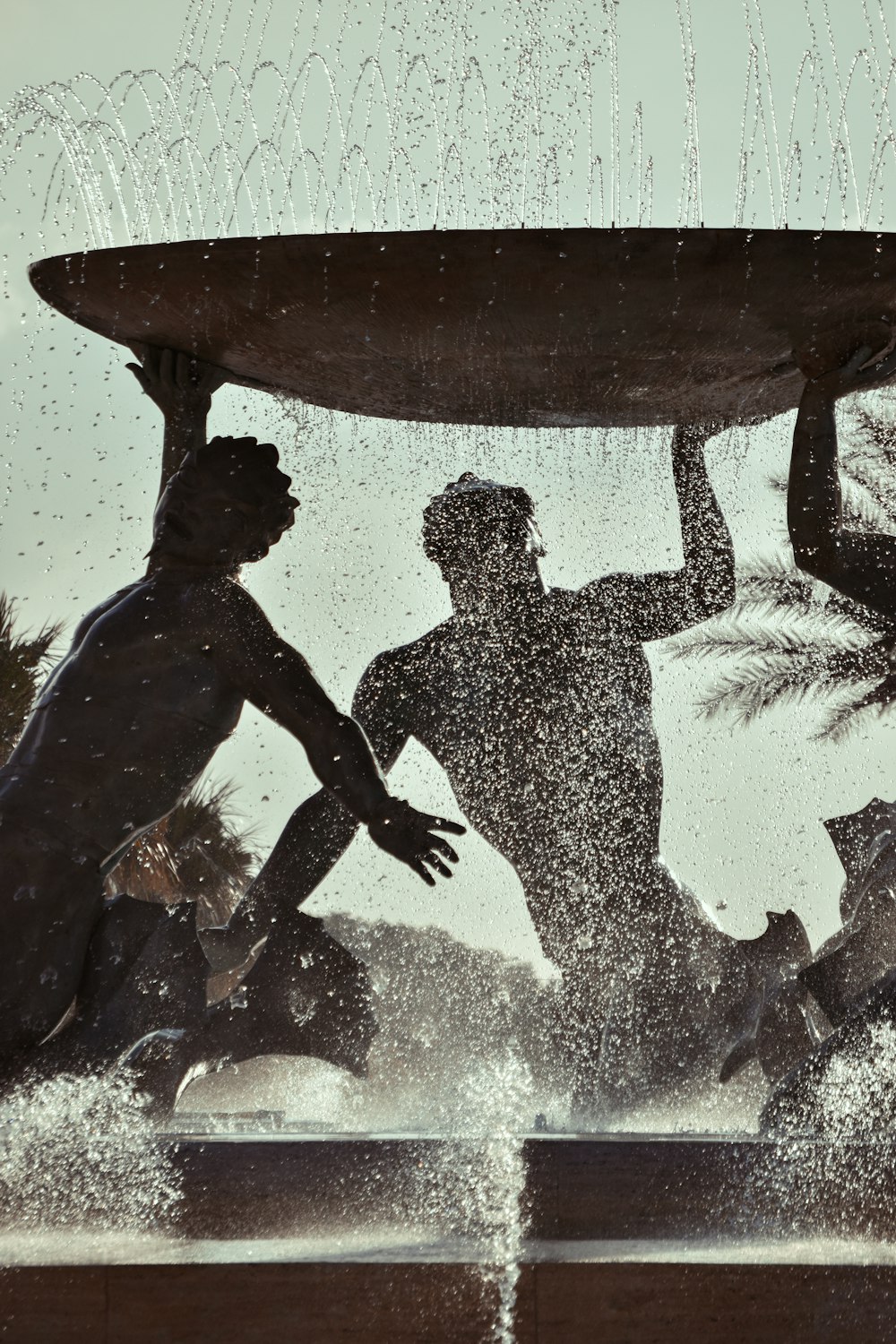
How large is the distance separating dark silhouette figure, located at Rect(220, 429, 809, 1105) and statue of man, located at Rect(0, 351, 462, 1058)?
66 cm

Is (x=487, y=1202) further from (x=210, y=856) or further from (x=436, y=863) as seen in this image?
(x=210, y=856)

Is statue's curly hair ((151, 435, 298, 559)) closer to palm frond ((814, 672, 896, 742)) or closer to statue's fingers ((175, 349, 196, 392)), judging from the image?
statue's fingers ((175, 349, 196, 392))

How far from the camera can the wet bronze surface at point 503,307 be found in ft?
11.1

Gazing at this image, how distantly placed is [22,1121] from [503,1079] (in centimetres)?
153

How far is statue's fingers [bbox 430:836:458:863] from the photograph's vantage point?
3312 millimetres

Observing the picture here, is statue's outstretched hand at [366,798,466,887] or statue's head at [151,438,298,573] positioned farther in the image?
statue's head at [151,438,298,573]

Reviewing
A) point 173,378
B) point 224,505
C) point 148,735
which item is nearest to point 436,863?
point 148,735

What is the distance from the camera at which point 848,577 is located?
3986 millimetres

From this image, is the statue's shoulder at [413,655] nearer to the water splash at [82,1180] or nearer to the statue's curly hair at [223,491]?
the statue's curly hair at [223,491]

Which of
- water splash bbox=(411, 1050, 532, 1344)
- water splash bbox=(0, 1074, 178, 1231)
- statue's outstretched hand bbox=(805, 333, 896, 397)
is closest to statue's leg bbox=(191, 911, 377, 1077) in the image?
water splash bbox=(0, 1074, 178, 1231)

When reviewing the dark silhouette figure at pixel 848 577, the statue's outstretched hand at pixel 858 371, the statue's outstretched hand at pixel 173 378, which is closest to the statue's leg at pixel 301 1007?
the dark silhouette figure at pixel 848 577

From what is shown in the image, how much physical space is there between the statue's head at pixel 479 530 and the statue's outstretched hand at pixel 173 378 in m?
0.77

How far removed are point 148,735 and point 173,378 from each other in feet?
4.31

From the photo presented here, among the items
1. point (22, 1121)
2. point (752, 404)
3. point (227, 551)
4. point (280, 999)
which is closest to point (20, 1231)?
point (22, 1121)
